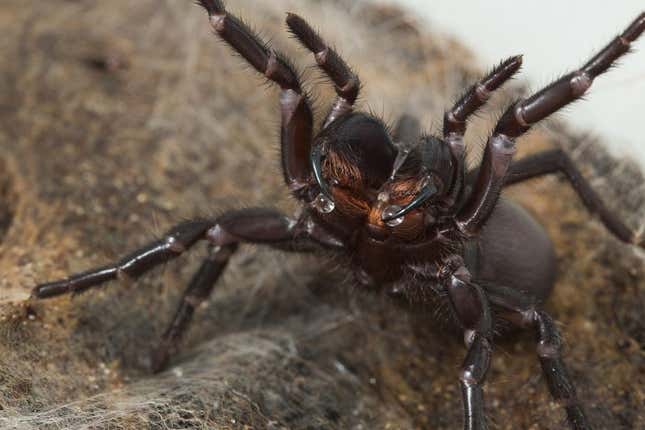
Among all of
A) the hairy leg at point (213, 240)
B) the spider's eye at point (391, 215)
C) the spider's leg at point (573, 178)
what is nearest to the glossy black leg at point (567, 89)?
the spider's eye at point (391, 215)

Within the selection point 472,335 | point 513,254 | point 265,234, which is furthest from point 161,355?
point 513,254

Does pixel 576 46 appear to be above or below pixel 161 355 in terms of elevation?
above

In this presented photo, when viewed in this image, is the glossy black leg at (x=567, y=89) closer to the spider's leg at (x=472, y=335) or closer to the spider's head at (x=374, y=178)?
the spider's head at (x=374, y=178)

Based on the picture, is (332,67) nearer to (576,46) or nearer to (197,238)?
(197,238)

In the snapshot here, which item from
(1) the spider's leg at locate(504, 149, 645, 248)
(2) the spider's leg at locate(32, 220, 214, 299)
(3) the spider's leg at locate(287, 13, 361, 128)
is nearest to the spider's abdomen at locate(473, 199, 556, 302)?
(1) the spider's leg at locate(504, 149, 645, 248)

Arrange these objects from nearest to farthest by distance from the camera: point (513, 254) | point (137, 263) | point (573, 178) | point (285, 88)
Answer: point (285, 88) → point (137, 263) → point (513, 254) → point (573, 178)
